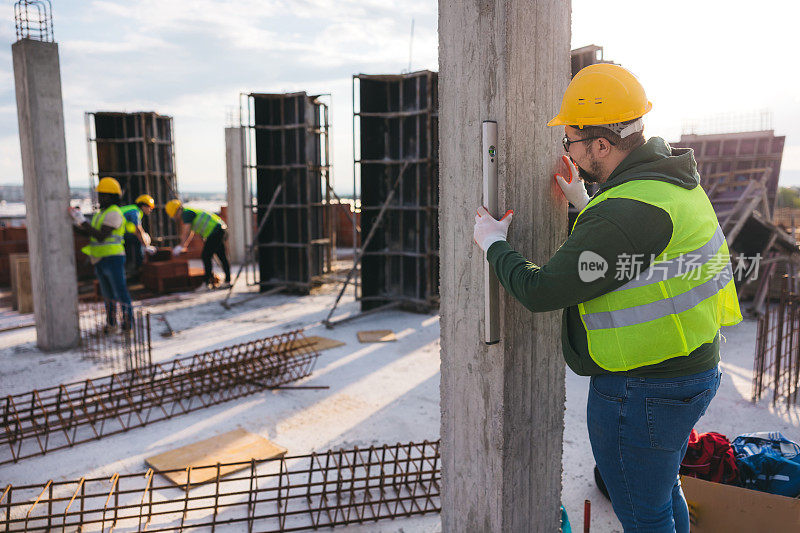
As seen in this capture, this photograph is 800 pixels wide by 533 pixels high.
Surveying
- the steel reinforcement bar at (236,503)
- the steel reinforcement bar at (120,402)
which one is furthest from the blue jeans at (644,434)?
the steel reinforcement bar at (120,402)

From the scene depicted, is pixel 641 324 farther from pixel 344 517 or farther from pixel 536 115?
pixel 344 517

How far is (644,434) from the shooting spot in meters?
2.13

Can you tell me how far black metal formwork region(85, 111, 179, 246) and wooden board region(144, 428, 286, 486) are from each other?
11.5 meters

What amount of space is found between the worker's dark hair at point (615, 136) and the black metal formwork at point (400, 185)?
8646 millimetres

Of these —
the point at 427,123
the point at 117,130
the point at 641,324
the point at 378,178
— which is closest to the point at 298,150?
the point at 378,178

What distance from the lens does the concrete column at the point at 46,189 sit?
8.17 m

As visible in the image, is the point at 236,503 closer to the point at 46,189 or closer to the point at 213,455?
the point at 213,455

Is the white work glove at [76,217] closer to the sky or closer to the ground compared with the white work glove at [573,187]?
closer to the ground

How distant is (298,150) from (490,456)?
36.8ft

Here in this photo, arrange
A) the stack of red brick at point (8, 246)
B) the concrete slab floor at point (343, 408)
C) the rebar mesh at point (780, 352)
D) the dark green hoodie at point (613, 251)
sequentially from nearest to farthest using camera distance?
1. the dark green hoodie at point (613, 251)
2. the concrete slab floor at point (343, 408)
3. the rebar mesh at point (780, 352)
4. the stack of red brick at point (8, 246)

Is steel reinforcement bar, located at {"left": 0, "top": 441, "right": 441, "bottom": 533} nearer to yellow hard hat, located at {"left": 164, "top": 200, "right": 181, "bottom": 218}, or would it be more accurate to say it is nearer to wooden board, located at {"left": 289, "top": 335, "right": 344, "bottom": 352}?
wooden board, located at {"left": 289, "top": 335, "right": 344, "bottom": 352}

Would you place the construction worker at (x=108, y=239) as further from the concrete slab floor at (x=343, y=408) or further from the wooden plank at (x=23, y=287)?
the wooden plank at (x=23, y=287)

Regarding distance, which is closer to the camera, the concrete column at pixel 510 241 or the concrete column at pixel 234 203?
the concrete column at pixel 510 241

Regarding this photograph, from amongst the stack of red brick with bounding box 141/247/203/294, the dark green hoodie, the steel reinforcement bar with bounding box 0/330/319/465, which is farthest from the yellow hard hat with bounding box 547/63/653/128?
the stack of red brick with bounding box 141/247/203/294
